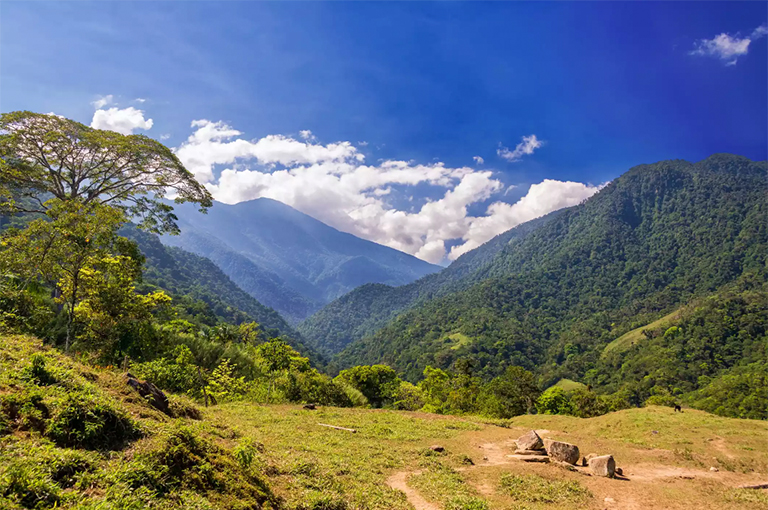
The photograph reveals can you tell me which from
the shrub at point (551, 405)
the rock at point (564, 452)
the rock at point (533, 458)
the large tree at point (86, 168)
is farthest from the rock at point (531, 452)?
the shrub at point (551, 405)

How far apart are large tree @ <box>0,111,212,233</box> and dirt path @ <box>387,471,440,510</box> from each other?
19.8m

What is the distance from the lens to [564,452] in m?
13.0

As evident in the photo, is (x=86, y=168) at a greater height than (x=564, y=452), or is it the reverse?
(x=86, y=168)

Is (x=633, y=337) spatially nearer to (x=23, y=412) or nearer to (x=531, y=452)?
(x=531, y=452)

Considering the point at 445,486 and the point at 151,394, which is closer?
the point at 151,394

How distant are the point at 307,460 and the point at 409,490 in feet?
9.15

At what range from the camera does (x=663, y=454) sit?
15148mm

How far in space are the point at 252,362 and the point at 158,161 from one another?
16.1 meters

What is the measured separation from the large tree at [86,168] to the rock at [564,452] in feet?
81.7

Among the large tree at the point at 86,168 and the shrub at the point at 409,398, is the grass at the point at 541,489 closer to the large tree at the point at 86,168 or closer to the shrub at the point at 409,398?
the large tree at the point at 86,168

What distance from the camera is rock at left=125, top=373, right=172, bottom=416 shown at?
28.5 ft

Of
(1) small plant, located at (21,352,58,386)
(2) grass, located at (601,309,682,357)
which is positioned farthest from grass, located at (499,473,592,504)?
(2) grass, located at (601,309,682,357)

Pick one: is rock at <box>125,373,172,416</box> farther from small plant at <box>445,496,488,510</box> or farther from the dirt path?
small plant at <box>445,496,488,510</box>

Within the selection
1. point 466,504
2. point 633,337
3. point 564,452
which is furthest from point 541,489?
point 633,337
